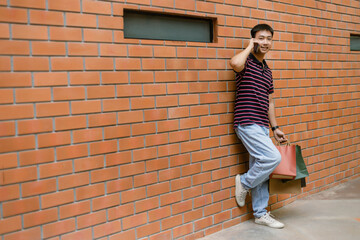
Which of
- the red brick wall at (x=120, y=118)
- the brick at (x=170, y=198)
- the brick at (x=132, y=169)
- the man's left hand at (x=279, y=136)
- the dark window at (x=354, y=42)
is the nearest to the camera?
the red brick wall at (x=120, y=118)

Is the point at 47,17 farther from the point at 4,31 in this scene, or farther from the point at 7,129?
the point at 7,129

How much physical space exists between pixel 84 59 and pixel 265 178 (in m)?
1.92

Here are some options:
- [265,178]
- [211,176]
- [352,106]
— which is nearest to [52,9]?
[211,176]

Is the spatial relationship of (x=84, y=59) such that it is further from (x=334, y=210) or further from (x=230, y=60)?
(x=334, y=210)

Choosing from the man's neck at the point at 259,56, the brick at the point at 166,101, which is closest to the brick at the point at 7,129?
the brick at the point at 166,101

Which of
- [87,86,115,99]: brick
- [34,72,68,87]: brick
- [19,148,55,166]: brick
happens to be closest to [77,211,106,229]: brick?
[19,148,55,166]: brick

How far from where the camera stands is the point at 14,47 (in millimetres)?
2338

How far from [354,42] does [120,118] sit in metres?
3.76

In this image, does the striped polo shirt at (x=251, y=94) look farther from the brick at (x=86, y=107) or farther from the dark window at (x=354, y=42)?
the dark window at (x=354, y=42)

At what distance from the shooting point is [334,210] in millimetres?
4051

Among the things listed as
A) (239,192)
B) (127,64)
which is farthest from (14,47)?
(239,192)

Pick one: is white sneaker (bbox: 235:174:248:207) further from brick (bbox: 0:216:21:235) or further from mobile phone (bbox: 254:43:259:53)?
brick (bbox: 0:216:21:235)

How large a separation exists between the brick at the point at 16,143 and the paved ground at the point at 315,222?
5.67 ft

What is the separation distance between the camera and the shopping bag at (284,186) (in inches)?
143
